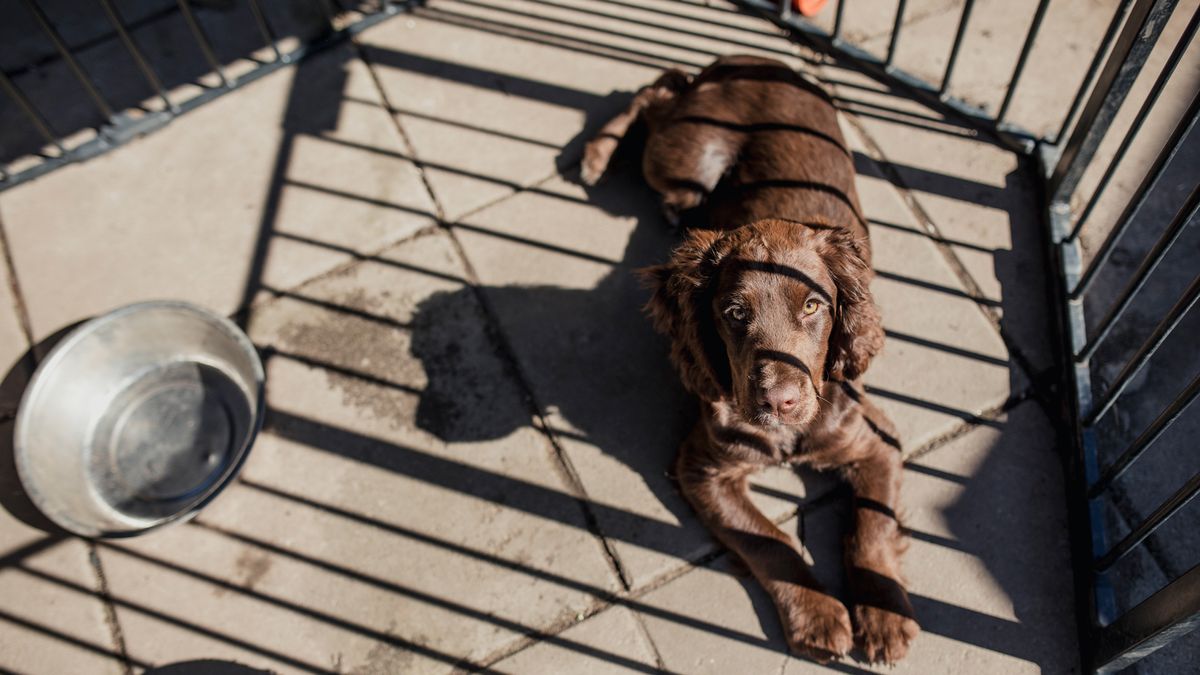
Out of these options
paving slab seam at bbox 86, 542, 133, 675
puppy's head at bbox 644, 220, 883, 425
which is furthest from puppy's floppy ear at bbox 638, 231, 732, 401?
paving slab seam at bbox 86, 542, 133, 675

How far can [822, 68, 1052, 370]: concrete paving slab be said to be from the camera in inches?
148

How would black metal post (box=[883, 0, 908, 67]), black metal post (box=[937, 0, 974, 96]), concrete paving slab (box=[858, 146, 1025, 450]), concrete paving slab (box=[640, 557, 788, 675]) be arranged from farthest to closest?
1. black metal post (box=[883, 0, 908, 67])
2. black metal post (box=[937, 0, 974, 96])
3. concrete paving slab (box=[858, 146, 1025, 450])
4. concrete paving slab (box=[640, 557, 788, 675])

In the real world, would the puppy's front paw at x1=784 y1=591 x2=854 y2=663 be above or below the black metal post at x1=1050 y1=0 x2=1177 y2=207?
below

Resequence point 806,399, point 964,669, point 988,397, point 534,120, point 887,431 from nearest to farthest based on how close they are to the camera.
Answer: point 806,399, point 964,669, point 887,431, point 988,397, point 534,120

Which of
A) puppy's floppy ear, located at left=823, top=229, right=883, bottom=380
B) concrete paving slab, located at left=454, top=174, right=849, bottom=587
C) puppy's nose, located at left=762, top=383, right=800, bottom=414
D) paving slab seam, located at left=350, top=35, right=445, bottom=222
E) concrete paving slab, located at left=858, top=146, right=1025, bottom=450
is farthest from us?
paving slab seam, located at left=350, top=35, right=445, bottom=222

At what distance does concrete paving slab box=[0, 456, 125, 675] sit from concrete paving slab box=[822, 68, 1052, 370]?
375 cm

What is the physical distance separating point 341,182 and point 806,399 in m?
2.74

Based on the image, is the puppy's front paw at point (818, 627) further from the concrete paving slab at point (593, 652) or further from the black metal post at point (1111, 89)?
the black metal post at point (1111, 89)

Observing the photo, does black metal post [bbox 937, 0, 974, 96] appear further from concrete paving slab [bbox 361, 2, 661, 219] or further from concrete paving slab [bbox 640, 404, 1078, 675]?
concrete paving slab [bbox 640, 404, 1078, 675]

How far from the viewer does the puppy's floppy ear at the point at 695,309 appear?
282 centimetres

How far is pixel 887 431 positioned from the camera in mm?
3332

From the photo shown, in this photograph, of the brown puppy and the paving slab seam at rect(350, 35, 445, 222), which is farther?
the paving slab seam at rect(350, 35, 445, 222)

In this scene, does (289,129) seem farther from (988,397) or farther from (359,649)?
(988,397)

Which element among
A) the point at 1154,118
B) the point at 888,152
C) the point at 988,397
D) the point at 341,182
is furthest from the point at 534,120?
the point at 1154,118
